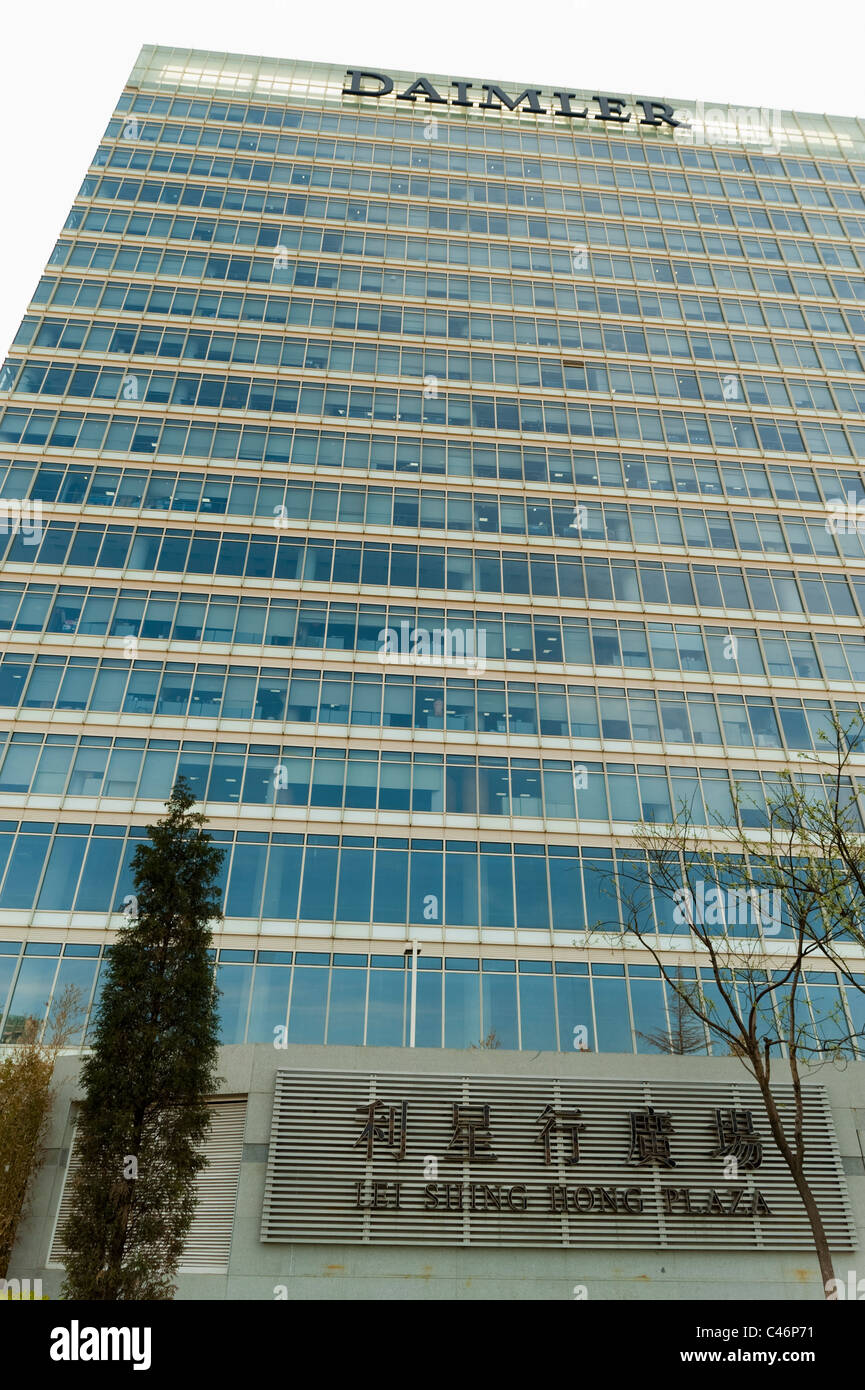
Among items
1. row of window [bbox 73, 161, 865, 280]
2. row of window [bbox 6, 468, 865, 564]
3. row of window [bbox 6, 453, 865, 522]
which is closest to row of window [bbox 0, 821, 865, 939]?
row of window [bbox 6, 468, 865, 564]

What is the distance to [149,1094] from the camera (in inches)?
→ 720

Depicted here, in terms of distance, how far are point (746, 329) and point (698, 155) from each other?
48.0 feet

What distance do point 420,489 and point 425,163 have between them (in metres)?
23.1

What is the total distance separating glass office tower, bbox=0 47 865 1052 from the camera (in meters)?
29.2

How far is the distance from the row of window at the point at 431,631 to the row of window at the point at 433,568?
112cm

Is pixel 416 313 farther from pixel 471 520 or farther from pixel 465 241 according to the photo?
pixel 471 520

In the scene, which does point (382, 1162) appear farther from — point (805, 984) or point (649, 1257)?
point (805, 984)

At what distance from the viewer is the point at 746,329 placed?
147ft

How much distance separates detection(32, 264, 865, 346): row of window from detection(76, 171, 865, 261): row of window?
599cm

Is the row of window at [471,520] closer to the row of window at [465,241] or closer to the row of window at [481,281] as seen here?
the row of window at [481,281]

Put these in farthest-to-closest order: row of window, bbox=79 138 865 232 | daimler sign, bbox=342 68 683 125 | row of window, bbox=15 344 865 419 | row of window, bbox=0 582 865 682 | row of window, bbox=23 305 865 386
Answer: daimler sign, bbox=342 68 683 125 < row of window, bbox=79 138 865 232 < row of window, bbox=23 305 865 386 < row of window, bbox=15 344 865 419 < row of window, bbox=0 582 865 682

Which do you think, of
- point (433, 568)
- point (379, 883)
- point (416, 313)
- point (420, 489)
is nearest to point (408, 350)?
point (416, 313)

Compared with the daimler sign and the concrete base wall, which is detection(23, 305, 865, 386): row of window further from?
the concrete base wall

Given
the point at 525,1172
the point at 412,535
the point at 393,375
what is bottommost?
the point at 525,1172
